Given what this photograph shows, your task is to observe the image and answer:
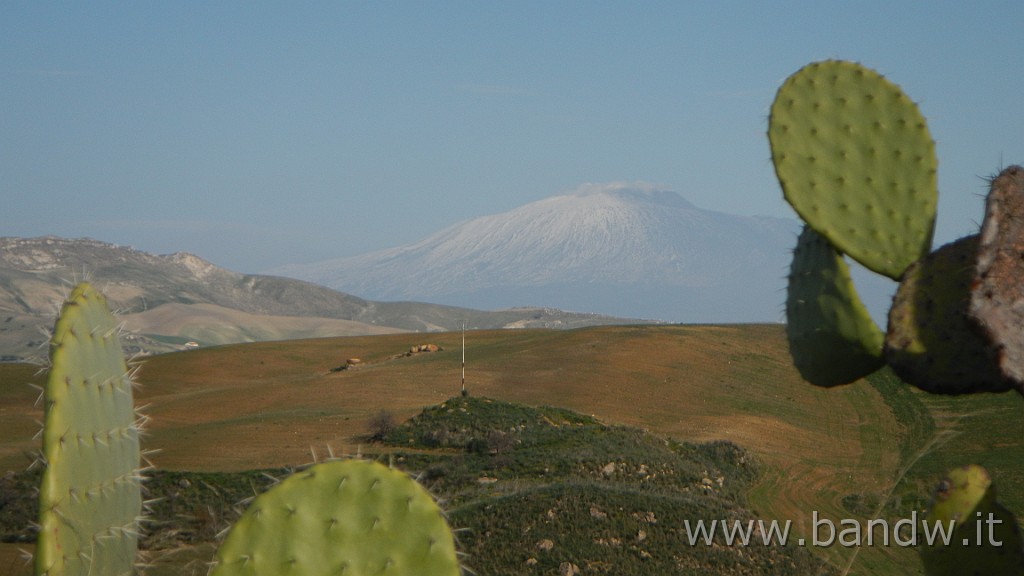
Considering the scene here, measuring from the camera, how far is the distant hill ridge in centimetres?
10362

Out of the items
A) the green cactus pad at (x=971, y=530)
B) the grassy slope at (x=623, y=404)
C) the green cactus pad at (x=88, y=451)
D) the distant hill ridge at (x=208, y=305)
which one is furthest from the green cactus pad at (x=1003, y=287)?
the distant hill ridge at (x=208, y=305)

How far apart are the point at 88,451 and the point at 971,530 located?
213 centimetres

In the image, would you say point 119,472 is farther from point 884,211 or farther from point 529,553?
point 529,553

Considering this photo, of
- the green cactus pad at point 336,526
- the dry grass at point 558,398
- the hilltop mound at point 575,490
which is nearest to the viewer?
the green cactus pad at point 336,526

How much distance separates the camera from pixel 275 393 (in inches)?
1160

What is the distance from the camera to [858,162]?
151 inches

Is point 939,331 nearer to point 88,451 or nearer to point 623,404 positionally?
point 88,451

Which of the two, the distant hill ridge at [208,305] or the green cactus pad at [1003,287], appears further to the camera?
the distant hill ridge at [208,305]

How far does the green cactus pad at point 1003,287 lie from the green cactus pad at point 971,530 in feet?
1.02

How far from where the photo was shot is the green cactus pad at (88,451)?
208 centimetres

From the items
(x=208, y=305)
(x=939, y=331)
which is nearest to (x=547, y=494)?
(x=939, y=331)

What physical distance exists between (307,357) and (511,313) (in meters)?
92.1

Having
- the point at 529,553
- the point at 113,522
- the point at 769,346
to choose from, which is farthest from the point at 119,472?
the point at 769,346

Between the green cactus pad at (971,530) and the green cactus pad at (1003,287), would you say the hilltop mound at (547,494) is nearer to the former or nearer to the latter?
the green cactus pad at (971,530)
